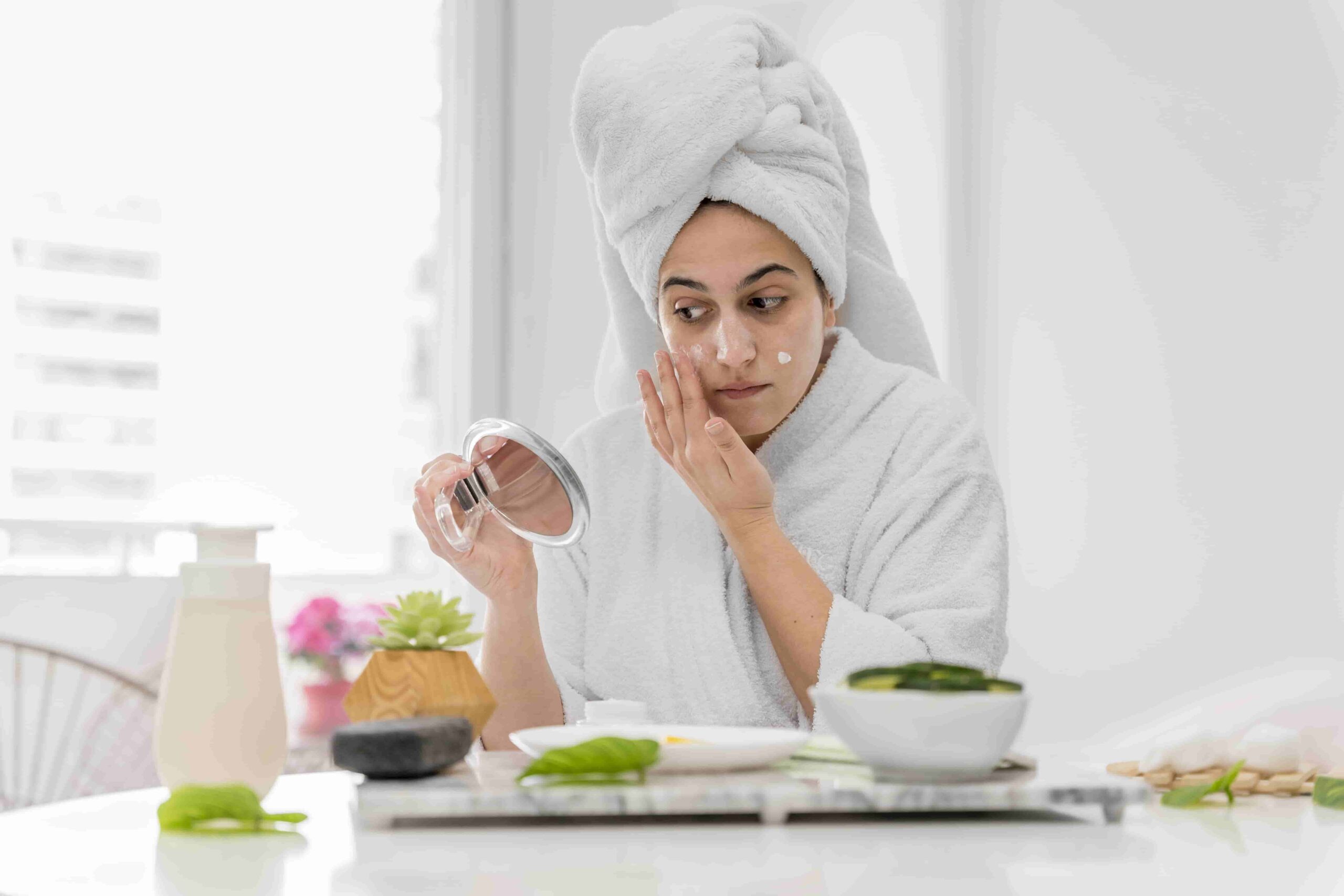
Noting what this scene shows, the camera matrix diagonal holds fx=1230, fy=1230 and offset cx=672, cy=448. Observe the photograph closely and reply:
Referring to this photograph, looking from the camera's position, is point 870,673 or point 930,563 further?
point 930,563

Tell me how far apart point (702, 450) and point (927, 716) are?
66cm

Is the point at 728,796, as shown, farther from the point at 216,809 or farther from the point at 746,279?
the point at 746,279

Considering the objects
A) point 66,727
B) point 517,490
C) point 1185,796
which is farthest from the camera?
point 66,727

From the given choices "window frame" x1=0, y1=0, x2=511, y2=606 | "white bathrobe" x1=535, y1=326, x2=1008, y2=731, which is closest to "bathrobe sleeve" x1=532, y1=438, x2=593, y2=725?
"white bathrobe" x1=535, y1=326, x2=1008, y2=731

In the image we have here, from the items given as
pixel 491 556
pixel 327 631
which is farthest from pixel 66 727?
pixel 491 556

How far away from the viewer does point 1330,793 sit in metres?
0.86

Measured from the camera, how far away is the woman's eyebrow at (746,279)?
4.40 feet

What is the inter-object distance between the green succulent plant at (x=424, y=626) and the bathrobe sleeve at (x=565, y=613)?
1.58 ft

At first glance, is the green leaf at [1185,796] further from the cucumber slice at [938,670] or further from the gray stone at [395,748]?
the gray stone at [395,748]

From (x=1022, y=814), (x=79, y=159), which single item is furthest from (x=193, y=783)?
(x=79, y=159)

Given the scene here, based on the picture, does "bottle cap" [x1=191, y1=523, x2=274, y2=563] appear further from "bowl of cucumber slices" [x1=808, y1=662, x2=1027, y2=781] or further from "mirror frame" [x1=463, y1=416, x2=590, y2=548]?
"bowl of cucumber slices" [x1=808, y1=662, x2=1027, y2=781]

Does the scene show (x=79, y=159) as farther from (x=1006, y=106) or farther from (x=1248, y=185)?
(x=1248, y=185)

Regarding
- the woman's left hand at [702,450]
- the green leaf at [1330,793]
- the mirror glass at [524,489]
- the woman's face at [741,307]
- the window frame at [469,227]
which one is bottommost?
the green leaf at [1330,793]

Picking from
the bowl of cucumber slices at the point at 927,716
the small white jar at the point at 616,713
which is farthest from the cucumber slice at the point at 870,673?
the small white jar at the point at 616,713
